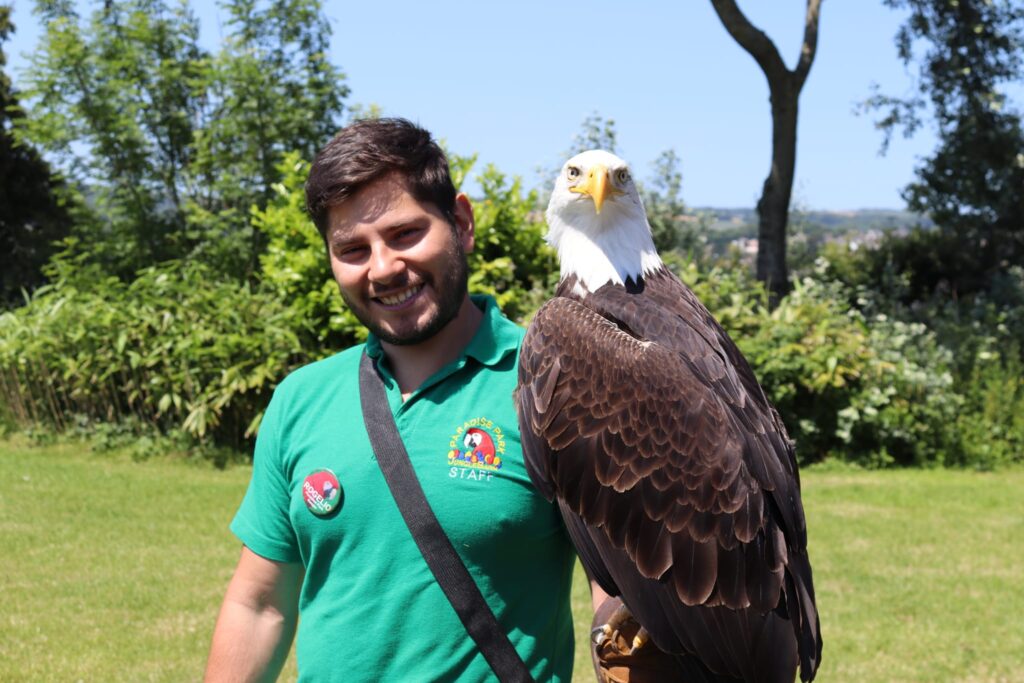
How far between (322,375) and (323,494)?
363mm

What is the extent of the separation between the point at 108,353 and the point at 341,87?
4501mm

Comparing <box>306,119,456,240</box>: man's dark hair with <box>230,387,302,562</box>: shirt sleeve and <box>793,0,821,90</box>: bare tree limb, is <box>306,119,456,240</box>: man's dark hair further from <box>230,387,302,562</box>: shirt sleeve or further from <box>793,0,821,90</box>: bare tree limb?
<box>793,0,821,90</box>: bare tree limb

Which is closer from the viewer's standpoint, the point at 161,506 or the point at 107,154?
the point at 161,506

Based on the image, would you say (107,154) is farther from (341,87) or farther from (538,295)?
(538,295)

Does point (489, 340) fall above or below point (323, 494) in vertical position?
above

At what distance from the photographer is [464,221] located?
2621 mm

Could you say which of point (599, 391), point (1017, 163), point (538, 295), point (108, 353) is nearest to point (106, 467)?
point (108, 353)

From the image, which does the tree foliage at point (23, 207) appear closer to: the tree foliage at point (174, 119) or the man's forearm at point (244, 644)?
the tree foliage at point (174, 119)

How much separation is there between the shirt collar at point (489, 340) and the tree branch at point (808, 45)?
11383mm

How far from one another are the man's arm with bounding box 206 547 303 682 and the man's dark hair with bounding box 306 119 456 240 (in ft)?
2.93

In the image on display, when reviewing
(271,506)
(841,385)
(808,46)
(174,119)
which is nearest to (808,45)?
(808,46)

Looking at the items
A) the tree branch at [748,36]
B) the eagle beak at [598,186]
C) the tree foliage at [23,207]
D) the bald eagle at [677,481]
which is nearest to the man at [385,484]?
the bald eagle at [677,481]

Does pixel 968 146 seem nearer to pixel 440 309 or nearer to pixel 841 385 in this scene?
pixel 841 385

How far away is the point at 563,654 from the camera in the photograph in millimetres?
2465
